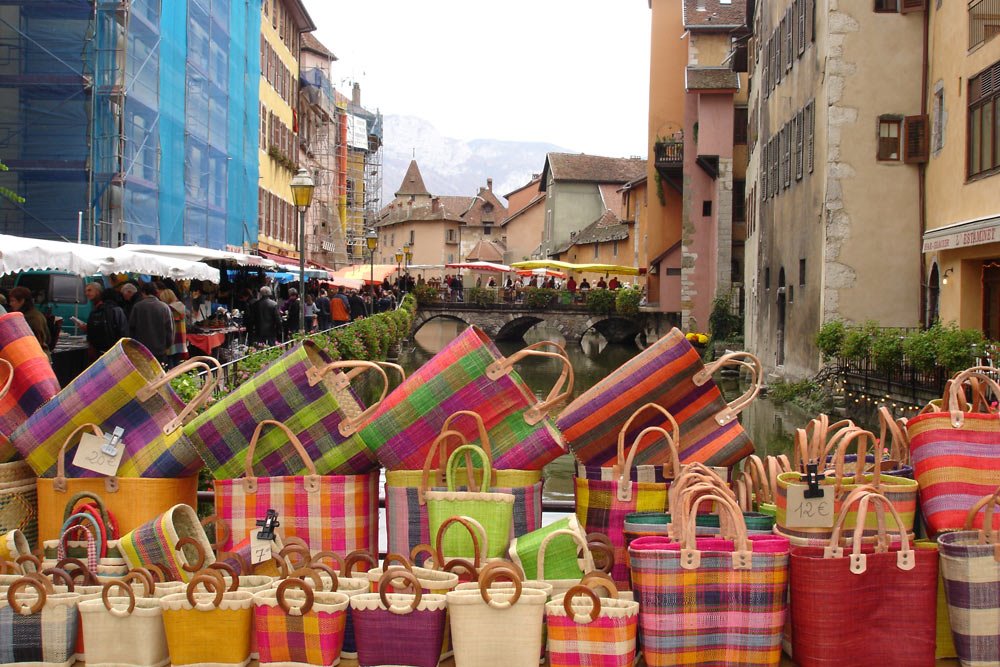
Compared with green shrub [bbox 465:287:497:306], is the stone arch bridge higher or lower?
lower

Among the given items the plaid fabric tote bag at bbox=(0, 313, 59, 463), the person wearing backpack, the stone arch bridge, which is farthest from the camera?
the stone arch bridge

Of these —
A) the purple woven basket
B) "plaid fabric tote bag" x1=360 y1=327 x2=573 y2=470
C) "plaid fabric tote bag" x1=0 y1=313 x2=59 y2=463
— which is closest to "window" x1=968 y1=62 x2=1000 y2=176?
"plaid fabric tote bag" x1=360 y1=327 x2=573 y2=470

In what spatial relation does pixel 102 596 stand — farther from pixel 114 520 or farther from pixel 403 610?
pixel 403 610

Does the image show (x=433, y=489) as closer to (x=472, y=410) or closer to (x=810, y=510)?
(x=472, y=410)

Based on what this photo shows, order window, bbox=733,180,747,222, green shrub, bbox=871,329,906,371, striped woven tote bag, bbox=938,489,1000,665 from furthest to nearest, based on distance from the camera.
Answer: window, bbox=733,180,747,222 < green shrub, bbox=871,329,906,371 < striped woven tote bag, bbox=938,489,1000,665

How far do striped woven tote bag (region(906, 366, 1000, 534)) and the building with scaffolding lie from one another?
1978cm

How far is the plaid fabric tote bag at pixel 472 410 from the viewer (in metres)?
4.10

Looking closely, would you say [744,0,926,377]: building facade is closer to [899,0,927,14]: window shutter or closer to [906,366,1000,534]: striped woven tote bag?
[899,0,927,14]: window shutter

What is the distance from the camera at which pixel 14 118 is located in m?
22.3

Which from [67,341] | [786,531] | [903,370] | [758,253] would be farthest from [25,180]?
[786,531]

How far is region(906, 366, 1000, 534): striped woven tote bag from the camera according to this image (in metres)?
3.87

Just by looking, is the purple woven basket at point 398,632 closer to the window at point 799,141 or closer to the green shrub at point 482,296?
the window at point 799,141

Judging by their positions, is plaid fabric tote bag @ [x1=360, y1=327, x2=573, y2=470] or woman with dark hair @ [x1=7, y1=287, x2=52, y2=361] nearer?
plaid fabric tote bag @ [x1=360, y1=327, x2=573, y2=470]

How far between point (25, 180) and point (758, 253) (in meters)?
19.2
